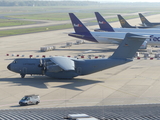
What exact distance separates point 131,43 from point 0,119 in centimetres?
2933

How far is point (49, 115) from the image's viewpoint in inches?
870

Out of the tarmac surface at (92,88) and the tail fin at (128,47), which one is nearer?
the tarmac surface at (92,88)

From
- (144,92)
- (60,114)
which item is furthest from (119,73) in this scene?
(60,114)

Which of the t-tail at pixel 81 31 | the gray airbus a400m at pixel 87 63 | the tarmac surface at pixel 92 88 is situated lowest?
the tarmac surface at pixel 92 88

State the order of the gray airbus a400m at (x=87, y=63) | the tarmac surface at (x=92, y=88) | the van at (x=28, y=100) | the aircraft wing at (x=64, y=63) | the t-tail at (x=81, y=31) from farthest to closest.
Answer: the t-tail at (x=81, y=31) < the gray airbus a400m at (x=87, y=63) < the aircraft wing at (x=64, y=63) < the tarmac surface at (x=92, y=88) < the van at (x=28, y=100)

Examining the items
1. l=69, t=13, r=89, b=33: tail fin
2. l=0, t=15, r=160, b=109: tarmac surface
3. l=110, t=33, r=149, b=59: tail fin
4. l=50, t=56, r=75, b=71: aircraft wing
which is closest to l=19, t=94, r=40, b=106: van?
l=0, t=15, r=160, b=109: tarmac surface

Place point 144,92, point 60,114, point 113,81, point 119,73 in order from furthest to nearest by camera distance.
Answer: point 119,73
point 113,81
point 144,92
point 60,114

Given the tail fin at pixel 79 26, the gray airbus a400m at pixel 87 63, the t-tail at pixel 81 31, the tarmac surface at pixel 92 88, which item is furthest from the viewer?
the tail fin at pixel 79 26

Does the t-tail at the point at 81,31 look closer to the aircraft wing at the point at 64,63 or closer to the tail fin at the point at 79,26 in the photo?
the tail fin at the point at 79,26

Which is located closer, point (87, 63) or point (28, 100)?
point (28, 100)

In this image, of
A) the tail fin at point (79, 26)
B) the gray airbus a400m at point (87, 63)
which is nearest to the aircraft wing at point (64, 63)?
the gray airbus a400m at point (87, 63)

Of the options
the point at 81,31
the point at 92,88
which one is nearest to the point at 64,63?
the point at 92,88

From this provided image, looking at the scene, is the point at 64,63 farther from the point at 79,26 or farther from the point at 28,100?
the point at 79,26

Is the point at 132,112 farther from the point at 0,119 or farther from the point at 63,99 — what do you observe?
the point at 63,99
